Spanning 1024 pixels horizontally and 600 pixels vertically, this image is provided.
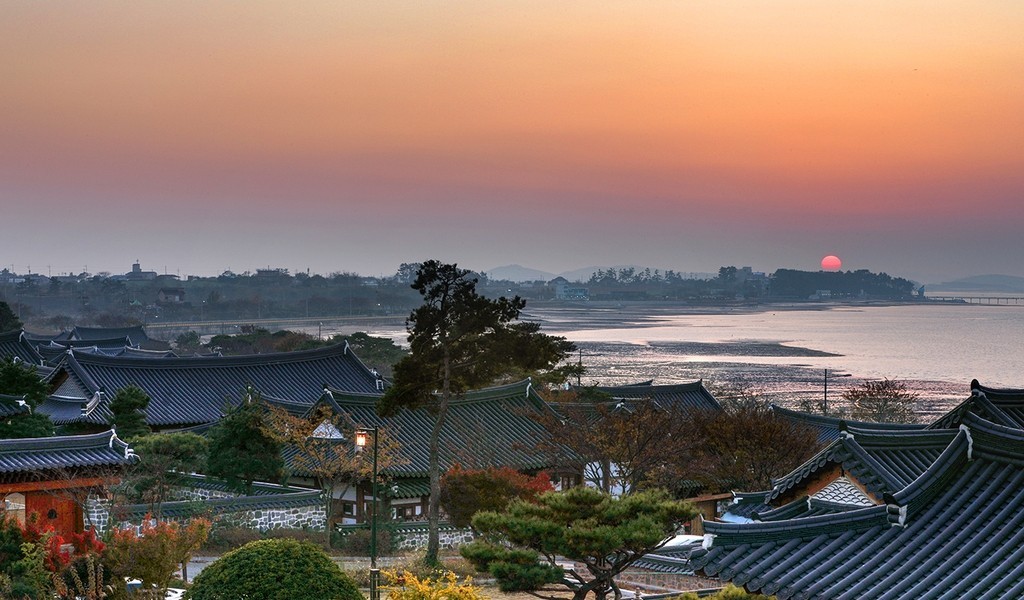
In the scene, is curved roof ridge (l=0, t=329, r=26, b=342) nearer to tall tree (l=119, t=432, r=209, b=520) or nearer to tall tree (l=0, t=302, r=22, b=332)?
tall tree (l=119, t=432, r=209, b=520)

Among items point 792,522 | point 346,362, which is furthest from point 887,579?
point 346,362

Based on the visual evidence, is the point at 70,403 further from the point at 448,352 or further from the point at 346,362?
the point at 448,352

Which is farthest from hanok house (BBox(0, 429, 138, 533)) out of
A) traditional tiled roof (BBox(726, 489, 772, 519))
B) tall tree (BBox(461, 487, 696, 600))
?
traditional tiled roof (BBox(726, 489, 772, 519))

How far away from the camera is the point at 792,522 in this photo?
1198cm

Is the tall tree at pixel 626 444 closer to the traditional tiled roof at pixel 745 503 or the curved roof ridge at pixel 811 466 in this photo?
the traditional tiled roof at pixel 745 503

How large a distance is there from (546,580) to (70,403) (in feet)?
89.8

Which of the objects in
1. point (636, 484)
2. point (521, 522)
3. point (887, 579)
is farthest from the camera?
point (636, 484)

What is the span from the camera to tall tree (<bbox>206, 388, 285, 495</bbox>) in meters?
28.7

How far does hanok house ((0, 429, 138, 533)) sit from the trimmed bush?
946 centimetres

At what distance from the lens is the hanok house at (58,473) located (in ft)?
76.3

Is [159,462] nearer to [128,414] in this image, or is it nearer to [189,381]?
[128,414]

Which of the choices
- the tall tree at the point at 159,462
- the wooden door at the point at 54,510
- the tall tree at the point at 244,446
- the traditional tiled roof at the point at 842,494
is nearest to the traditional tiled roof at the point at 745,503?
the traditional tiled roof at the point at 842,494

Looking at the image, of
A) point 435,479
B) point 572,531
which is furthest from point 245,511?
point 572,531

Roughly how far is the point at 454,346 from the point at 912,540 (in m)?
16.2
